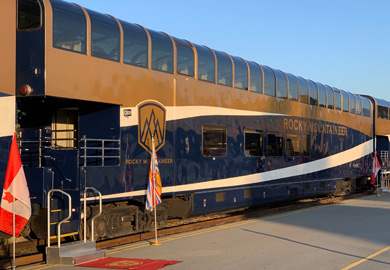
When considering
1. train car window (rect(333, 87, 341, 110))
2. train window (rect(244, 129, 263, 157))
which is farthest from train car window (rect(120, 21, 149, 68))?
train car window (rect(333, 87, 341, 110))

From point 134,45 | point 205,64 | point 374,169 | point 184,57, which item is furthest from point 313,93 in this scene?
point 134,45

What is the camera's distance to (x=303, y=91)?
1864cm

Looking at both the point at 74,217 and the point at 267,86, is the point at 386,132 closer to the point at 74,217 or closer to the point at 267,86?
the point at 267,86

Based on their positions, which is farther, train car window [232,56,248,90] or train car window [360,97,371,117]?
train car window [360,97,371,117]

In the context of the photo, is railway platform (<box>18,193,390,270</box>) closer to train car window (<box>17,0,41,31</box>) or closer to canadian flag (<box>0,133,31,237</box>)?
canadian flag (<box>0,133,31,237</box>)

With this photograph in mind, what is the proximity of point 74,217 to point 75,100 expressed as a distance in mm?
2208

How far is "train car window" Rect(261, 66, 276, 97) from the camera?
645 inches

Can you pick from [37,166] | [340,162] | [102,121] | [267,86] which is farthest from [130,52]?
[340,162]

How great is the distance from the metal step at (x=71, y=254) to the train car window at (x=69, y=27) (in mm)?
3536

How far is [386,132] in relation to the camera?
26.5 metres

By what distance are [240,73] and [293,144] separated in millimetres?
3916

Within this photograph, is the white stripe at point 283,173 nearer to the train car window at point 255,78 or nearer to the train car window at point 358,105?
the train car window at point 358,105

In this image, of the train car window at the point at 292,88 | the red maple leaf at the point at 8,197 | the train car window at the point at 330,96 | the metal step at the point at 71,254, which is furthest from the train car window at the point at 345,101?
the red maple leaf at the point at 8,197

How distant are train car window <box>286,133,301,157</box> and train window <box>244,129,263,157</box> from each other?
1.81m
